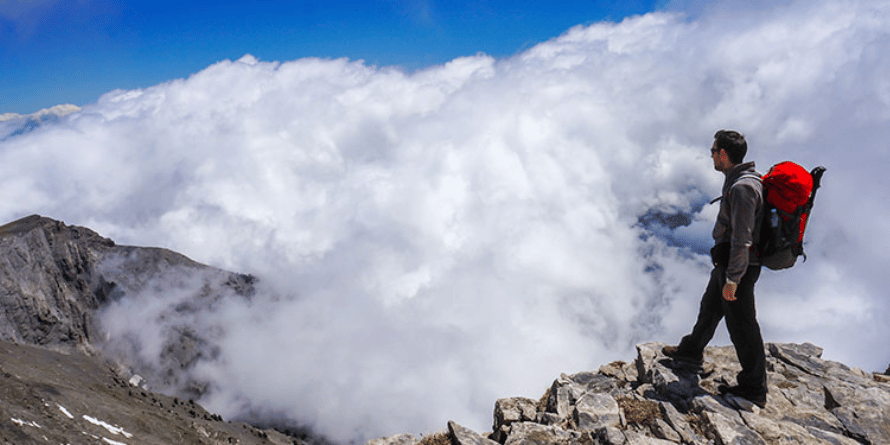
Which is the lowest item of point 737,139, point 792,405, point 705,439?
point 705,439

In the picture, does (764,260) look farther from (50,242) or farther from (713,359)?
(50,242)

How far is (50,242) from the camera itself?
445 ft

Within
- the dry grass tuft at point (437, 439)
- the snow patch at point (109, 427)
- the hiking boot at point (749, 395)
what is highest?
the hiking boot at point (749, 395)

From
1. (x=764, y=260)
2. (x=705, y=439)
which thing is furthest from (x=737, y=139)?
(x=705, y=439)

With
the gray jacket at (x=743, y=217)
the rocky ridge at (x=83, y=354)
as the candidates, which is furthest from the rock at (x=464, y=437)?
the rocky ridge at (x=83, y=354)

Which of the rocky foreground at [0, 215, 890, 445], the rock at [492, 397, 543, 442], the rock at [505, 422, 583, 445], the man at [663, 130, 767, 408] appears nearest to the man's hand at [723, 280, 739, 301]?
the man at [663, 130, 767, 408]

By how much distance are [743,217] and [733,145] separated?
1.53 m

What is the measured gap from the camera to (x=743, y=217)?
9273 millimetres

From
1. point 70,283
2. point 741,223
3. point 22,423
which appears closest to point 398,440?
point 741,223

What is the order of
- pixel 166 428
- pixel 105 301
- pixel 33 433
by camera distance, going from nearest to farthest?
pixel 33 433
pixel 166 428
pixel 105 301

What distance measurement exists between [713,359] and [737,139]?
7.07 m

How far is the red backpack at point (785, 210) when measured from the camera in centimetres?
935

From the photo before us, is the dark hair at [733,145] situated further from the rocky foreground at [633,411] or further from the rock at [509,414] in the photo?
the rock at [509,414]

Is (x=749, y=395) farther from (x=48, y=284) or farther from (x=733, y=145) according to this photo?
(x=48, y=284)
